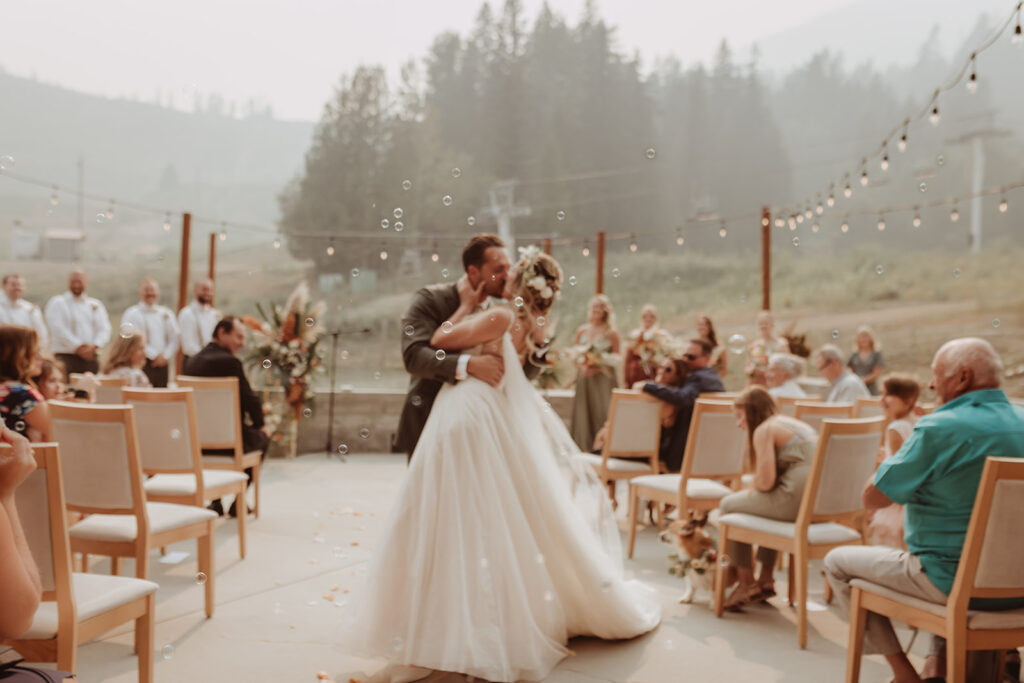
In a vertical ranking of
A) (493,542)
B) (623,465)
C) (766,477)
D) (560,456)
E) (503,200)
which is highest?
(503,200)

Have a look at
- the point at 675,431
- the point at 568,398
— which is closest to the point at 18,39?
the point at 568,398

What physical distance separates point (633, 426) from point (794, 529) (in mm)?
A: 1738

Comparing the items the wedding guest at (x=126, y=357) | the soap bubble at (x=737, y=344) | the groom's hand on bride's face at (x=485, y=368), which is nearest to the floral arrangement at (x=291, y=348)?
the wedding guest at (x=126, y=357)

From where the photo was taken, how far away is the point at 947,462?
2451 millimetres

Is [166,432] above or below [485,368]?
below

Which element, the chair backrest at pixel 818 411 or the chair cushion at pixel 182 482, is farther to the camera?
the chair backrest at pixel 818 411

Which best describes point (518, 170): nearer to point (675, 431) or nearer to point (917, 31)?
point (675, 431)

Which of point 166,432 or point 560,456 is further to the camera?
point 166,432

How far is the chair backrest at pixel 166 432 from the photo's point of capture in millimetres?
3982

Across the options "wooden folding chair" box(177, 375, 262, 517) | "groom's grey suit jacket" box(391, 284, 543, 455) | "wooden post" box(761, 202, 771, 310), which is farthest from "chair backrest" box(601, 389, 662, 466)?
"wooden post" box(761, 202, 771, 310)

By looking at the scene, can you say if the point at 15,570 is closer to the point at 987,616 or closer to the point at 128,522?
the point at 128,522

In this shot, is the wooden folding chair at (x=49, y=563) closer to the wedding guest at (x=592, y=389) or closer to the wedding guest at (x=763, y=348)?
the wedding guest at (x=763, y=348)

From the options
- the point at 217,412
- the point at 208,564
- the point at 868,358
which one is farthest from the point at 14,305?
the point at 868,358

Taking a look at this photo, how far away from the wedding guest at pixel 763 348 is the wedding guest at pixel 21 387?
4.33m
